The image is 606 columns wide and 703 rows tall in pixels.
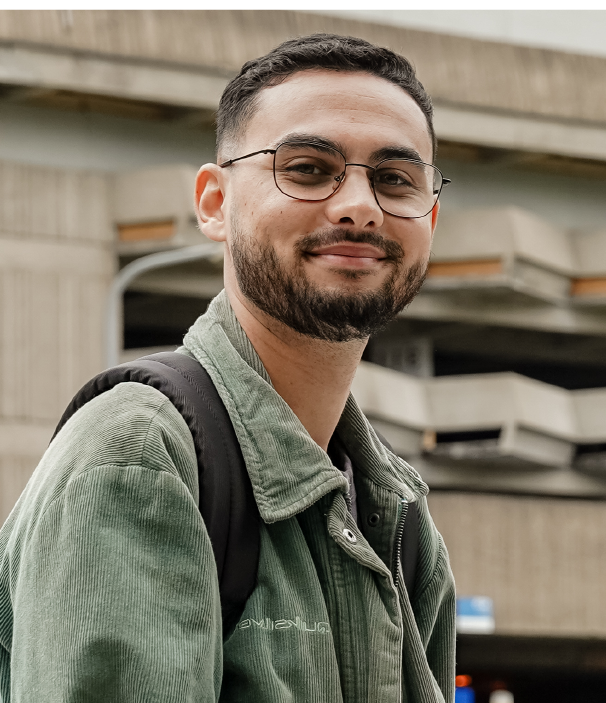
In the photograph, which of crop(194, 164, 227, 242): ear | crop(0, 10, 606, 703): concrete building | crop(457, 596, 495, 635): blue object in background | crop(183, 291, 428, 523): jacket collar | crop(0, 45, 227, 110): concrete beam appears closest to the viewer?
crop(183, 291, 428, 523): jacket collar

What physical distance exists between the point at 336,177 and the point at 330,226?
0.09 m

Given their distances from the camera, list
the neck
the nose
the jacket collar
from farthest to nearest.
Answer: the neck, the nose, the jacket collar

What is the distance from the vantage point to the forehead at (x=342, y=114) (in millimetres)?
2305

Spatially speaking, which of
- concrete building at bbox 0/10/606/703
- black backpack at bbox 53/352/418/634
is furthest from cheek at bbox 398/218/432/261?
concrete building at bbox 0/10/606/703

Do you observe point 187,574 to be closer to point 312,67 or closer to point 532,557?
point 312,67

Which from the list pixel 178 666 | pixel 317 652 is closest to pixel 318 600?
pixel 317 652

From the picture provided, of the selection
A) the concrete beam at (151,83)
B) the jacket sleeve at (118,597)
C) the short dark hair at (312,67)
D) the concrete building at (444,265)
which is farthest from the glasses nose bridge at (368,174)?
the concrete building at (444,265)

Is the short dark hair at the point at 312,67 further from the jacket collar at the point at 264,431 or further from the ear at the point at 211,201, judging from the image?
the jacket collar at the point at 264,431

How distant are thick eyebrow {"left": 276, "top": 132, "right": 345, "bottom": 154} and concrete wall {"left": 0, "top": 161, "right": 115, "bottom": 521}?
17.1 meters

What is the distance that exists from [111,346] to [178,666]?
14257 millimetres

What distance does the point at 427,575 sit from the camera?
249 centimetres

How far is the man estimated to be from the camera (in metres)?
1.77

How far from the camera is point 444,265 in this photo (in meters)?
22.3

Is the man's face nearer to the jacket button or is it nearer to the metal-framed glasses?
the metal-framed glasses
